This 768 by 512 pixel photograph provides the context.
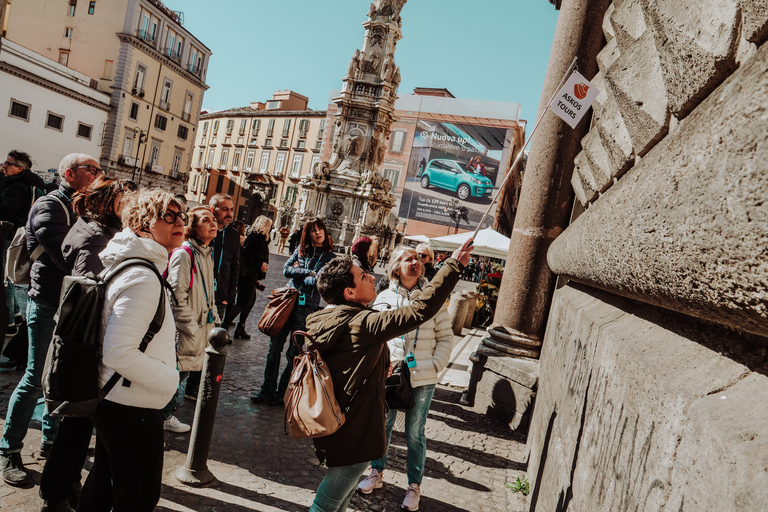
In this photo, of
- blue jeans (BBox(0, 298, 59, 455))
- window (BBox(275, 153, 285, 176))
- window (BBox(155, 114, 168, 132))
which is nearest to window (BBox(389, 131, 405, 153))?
window (BBox(275, 153, 285, 176))

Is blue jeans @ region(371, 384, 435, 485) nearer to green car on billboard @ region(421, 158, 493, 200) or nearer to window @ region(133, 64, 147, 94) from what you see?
green car on billboard @ region(421, 158, 493, 200)

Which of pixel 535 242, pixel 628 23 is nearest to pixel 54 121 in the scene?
pixel 535 242

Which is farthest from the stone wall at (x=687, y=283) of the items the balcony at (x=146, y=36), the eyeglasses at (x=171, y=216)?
the balcony at (x=146, y=36)

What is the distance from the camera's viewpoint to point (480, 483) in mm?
4301

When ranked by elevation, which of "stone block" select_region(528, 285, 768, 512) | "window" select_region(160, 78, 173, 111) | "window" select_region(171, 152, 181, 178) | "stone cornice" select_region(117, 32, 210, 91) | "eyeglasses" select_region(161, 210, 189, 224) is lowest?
"stone block" select_region(528, 285, 768, 512)

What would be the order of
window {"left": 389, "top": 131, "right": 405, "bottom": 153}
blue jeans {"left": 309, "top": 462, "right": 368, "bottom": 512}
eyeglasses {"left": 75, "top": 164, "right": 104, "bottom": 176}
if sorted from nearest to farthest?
blue jeans {"left": 309, "top": 462, "right": 368, "bottom": 512} < eyeglasses {"left": 75, "top": 164, "right": 104, "bottom": 176} < window {"left": 389, "top": 131, "right": 405, "bottom": 153}

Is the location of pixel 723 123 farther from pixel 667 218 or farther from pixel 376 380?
pixel 376 380

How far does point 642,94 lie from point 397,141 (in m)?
44.8

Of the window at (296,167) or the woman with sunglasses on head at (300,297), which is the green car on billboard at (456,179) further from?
the woman with sunglasses on head at (300,297)

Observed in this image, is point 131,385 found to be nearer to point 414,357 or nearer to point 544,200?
point 414,357

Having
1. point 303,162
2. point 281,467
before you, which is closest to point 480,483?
point 281,467

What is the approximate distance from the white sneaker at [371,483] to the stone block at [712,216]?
300 cm

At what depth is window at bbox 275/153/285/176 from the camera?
189ft

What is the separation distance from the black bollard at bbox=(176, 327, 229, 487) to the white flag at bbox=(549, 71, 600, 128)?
2.97 meters
